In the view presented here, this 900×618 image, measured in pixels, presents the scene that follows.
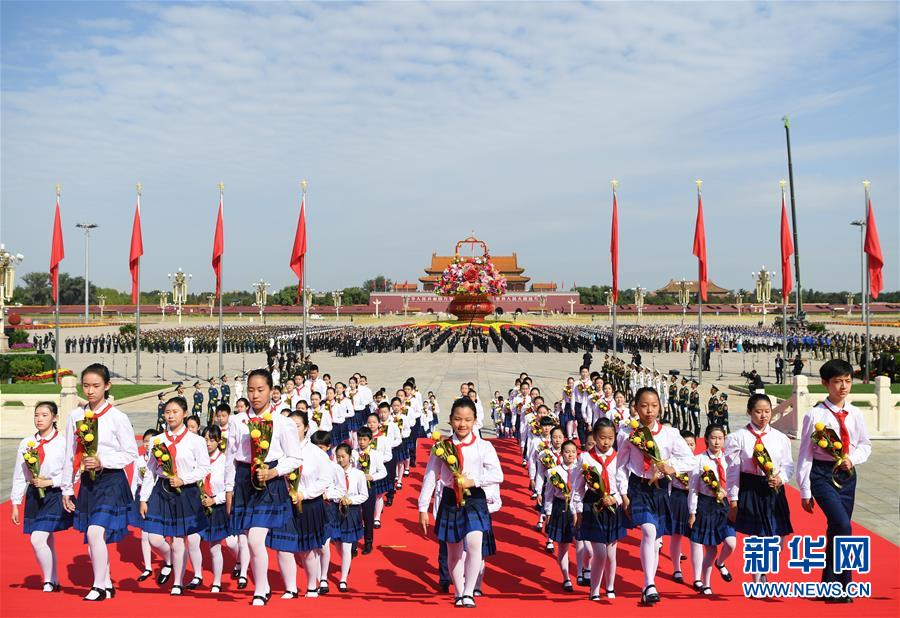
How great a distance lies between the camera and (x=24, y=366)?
21172 mm

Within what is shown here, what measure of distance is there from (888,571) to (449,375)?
21.1 metres

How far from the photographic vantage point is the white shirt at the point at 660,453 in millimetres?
5379

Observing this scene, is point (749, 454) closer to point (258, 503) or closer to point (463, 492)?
point (463, 492)

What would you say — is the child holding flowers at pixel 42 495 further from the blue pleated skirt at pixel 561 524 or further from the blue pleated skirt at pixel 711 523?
the blue pleated skirt at pixel 711 523

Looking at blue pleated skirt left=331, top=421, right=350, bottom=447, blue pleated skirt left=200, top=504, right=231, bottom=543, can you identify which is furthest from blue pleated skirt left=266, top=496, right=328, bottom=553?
blue pleated skirt left=331, top=421, right=350, bottom=447

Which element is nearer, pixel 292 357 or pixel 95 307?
pixel 292 357

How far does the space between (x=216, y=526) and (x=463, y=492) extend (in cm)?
225

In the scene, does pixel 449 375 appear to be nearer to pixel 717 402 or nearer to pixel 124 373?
pixel 124 373

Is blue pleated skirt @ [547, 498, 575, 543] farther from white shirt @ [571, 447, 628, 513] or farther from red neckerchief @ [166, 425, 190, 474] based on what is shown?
red neckerchief @ [166, 425, 190, 474]

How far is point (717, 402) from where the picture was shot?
12227 mm

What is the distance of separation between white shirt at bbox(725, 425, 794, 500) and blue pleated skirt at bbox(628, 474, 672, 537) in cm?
53

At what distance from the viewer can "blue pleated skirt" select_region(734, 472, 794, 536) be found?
539cm

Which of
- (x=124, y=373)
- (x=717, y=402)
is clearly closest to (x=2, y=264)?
(x=124, y=373)

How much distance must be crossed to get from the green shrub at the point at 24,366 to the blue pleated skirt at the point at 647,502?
21.7 m
